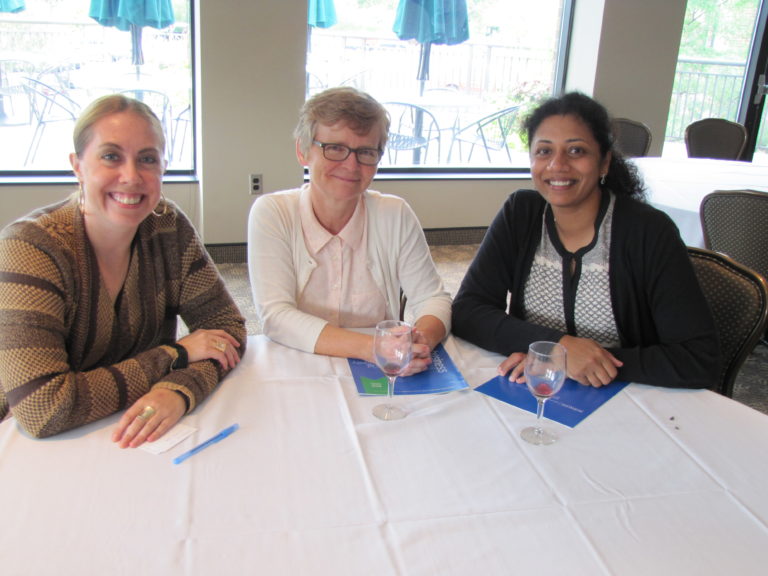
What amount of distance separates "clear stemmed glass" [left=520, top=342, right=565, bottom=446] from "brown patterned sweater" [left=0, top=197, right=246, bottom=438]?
25.8 inches

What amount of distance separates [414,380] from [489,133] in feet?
14.9

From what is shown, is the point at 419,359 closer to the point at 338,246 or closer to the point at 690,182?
the point at 338,246

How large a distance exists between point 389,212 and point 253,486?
103 centimetres

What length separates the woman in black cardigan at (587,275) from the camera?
1493mm

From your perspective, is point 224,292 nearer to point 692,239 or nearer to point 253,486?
point 253,486

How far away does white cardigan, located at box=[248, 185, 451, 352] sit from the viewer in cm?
165

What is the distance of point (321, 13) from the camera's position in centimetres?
470

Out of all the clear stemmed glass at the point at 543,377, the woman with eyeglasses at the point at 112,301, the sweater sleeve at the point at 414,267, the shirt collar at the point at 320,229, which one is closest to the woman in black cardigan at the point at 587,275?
the sweater sleeve at the point at 414,267

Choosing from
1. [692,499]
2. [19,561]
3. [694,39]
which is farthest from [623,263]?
[694,39]

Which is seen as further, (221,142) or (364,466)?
(221,142)

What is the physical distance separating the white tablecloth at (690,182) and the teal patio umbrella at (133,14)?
124 inches

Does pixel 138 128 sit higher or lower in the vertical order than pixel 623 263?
higher

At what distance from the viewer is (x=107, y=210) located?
1.42 metres

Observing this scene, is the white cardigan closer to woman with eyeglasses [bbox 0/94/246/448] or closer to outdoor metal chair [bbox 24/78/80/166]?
woman with eyeglasses [bbox 0/94/246/448]
